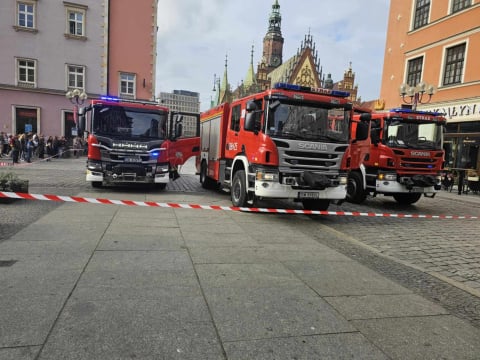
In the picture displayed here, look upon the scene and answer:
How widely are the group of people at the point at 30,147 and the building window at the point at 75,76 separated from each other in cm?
513

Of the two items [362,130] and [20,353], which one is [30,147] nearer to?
[362,130]

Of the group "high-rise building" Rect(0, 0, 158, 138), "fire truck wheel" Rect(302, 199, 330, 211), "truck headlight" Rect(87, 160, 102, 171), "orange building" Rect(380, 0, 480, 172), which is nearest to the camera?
"fire truck wheel" Rect(302, 199, 330, 211)

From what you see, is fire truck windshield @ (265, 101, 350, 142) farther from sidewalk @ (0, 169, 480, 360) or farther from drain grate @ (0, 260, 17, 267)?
drain grate @ (0, 260, 17, 267)

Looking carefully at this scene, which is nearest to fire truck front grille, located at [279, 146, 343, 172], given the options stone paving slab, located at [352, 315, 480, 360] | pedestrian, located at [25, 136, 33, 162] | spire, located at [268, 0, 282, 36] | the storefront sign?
stone paving slab, located at [352, 315, 480, 360]

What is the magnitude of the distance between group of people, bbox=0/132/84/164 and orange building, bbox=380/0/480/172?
21360 mm

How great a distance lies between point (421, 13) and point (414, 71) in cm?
357

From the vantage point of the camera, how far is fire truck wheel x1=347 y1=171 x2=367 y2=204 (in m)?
11.4

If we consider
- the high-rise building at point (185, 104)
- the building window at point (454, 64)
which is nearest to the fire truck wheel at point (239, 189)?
the high-rise building at point (185, 104)

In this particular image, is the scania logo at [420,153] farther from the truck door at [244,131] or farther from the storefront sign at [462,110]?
the storefront sign at [462,110]

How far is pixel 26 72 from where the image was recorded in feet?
96.2

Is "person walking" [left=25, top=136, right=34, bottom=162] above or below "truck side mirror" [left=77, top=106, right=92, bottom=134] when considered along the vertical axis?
below

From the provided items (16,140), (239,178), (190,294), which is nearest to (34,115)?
(16,140)

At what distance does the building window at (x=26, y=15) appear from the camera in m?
29.0

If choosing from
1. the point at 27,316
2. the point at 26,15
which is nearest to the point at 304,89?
the point at 27,316
